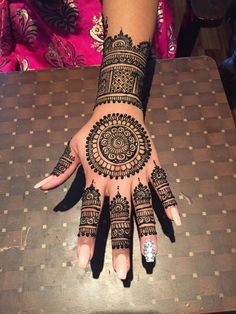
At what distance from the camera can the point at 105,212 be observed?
695 millimetres

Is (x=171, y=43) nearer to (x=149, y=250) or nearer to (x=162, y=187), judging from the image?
(x=162, y=187)

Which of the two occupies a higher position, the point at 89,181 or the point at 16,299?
the point at 89,181


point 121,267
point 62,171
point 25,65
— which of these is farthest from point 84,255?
point 25,65

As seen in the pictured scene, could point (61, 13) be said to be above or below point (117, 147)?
above

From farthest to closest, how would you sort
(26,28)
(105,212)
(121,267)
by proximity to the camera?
(26,28) → (105,212) → (121,267)

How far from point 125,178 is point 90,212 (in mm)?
97

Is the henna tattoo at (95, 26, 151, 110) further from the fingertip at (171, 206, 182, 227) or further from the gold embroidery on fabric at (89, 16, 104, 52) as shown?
the fingertip at (171, 206, 182, 227)

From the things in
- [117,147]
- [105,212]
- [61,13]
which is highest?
[61,13]

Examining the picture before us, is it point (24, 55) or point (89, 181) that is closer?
point (89, 181)

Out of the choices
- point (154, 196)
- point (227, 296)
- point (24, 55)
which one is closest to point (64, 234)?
point (154, 196)

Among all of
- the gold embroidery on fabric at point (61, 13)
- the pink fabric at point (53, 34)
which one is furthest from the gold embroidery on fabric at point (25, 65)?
the gold embroidery on fabric at point (61, 13)

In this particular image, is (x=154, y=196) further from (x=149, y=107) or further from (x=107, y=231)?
(x=149, y=107)

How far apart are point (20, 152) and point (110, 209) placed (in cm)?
26

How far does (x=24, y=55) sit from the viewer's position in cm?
92
